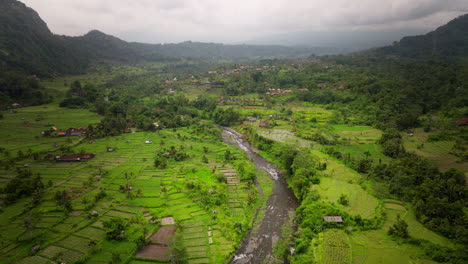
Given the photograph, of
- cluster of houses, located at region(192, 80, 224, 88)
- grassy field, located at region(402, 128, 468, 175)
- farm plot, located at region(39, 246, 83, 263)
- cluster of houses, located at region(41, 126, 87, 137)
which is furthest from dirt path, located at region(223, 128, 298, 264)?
cluster of houses, located at region(192, 80, 224, 88)

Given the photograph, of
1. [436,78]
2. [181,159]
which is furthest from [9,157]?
[436,78]

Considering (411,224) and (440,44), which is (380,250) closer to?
(411,224)

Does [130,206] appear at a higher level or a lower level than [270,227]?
higher

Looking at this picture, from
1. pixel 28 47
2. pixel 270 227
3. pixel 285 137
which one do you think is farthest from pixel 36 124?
pixel 28 47

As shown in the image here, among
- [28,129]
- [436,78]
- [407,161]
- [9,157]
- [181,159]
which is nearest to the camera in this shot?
[407,161]

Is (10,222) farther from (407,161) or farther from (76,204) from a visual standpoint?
(407,161)

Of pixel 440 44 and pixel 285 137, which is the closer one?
pixel 285 137

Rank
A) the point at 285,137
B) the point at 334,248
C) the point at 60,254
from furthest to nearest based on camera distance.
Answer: the point at 285,137
the point at 334,248
the point at 60,254
